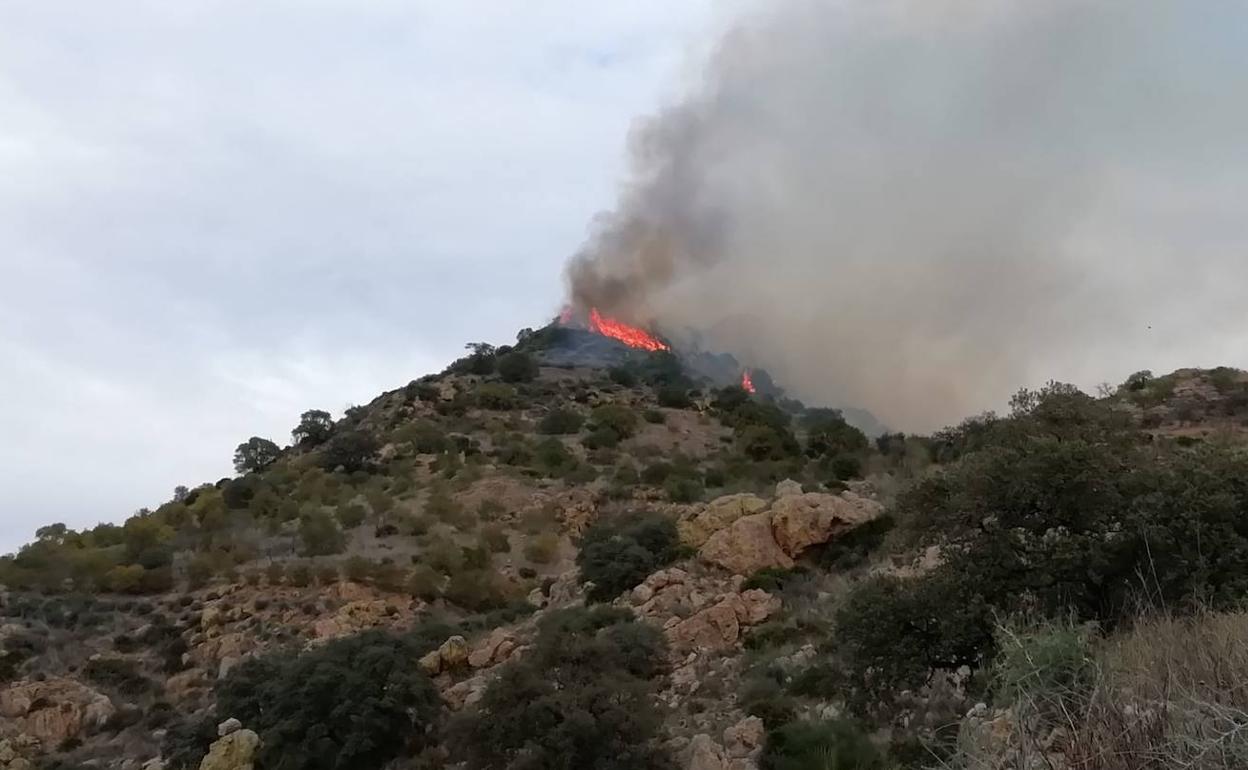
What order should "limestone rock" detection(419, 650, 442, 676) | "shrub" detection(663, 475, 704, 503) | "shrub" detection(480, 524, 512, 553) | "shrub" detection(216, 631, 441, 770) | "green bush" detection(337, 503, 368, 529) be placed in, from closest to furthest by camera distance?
1. "shrub" detection(216, 631, 441, 770)
2. "limestone rock" detection(419, 650, 442, 676)
3. "shrub" detection(480, 524, 512, 553)
4. "shrub" detection(663, 475, 704, 503)
5. "green bush" detection(337, 503, 368, 529)

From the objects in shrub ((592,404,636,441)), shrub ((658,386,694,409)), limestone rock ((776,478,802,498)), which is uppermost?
shrub ((658,386,694,409))

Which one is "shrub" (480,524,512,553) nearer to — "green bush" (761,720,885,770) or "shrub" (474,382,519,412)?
"green bush" (761,720,885,770)

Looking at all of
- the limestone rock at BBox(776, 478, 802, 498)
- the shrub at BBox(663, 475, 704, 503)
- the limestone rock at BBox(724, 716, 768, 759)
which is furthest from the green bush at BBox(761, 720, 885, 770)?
the shrub at BBox(663, 475, 704, 503)

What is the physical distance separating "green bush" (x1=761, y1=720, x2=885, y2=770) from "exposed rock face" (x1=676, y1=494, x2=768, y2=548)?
11.3 meters

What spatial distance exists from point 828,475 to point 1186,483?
26650mm

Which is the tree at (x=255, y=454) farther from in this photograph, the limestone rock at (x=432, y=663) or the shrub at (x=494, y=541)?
the limestone rock at (x=432, y=663)

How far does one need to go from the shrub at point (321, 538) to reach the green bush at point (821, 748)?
24683 mm

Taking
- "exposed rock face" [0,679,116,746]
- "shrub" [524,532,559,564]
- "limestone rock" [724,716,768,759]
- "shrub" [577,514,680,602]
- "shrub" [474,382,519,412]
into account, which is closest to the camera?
"limestone rock" [724,716,768,759]

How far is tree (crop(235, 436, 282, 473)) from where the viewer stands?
61656 millimetres

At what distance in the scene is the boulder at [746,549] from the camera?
2269 cm

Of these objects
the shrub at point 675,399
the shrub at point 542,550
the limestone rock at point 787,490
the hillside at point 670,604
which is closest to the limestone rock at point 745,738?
the hillside at point 670,604

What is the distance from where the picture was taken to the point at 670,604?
21.0 meters

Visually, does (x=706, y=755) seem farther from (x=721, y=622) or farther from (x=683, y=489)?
(x=683, y=489)

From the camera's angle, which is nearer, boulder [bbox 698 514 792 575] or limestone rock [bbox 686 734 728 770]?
limestone rock [bbox 686 734 728 770]
